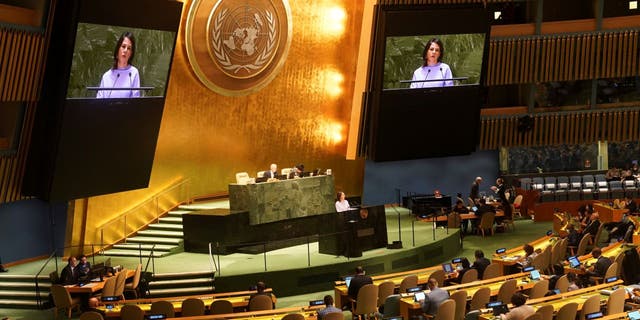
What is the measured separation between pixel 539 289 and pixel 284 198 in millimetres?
8741

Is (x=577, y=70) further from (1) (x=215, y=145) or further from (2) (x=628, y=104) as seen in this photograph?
(1) (x=215, y=145)

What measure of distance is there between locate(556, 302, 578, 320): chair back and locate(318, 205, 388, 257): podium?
303 inches

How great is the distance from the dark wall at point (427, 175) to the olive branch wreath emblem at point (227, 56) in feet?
17.7

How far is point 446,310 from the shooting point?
A: 1452cm

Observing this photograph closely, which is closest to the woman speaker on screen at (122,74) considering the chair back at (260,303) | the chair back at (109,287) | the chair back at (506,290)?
the chair back at (109,287)

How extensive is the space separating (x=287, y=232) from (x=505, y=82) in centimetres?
877

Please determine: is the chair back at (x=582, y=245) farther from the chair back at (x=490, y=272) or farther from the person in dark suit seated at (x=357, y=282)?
the person in dark suit seated at (x=357, y=282)

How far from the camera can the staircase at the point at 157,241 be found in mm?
22422

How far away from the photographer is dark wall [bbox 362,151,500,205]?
29.6 m

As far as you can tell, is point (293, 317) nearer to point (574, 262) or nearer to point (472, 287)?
point (472, 287)

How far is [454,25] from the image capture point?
24984 mm

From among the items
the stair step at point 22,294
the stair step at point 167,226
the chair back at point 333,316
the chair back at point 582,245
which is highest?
the chair back at point 582,245

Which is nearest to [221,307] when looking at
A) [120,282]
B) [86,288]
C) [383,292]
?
[383,292]

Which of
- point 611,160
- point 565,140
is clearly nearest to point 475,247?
point 565,140
